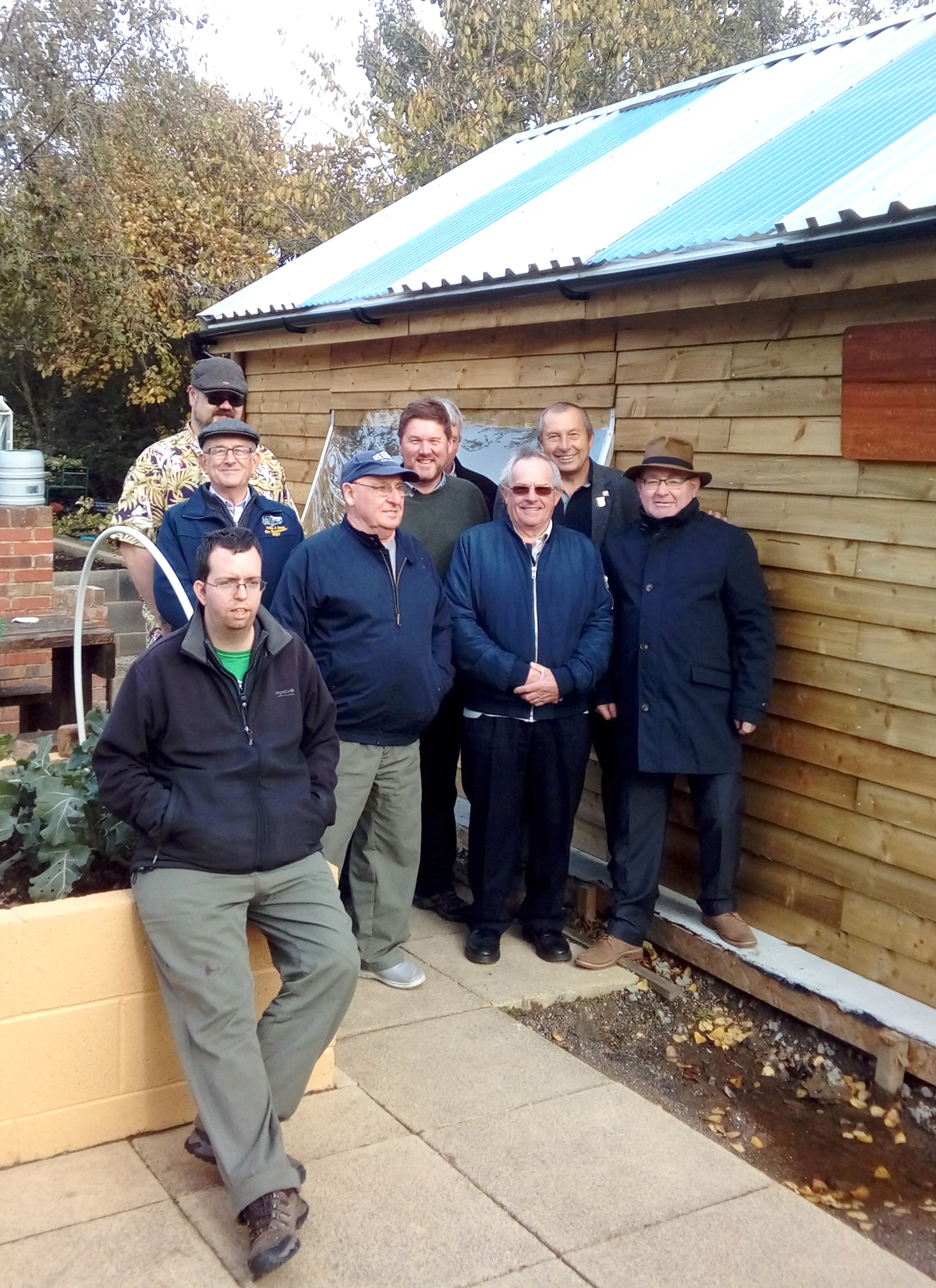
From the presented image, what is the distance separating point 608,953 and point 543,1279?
184 cm

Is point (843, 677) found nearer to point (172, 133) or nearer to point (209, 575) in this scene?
point (209, 575)

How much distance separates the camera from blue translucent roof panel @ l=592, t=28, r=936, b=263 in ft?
14.2

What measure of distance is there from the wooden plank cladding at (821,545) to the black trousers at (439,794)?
954mm

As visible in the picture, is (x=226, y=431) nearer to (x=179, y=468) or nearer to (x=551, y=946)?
(x=179, y=468)

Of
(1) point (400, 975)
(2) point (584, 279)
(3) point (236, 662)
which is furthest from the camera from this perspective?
(2) point (584, 279)

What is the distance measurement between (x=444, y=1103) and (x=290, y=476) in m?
5.26

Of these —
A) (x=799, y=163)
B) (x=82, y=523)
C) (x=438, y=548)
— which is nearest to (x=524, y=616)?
(x=438, y=548)

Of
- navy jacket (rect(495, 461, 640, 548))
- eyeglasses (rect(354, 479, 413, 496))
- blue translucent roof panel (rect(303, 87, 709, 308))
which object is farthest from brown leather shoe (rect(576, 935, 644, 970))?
blue translucent roof panel (rect(303, 87, 709, 308))

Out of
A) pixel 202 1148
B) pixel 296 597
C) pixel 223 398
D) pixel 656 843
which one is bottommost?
pixel 202 1148

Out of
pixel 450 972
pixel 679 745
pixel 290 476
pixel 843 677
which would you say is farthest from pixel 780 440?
pixel 290 476

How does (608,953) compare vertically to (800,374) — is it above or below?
below

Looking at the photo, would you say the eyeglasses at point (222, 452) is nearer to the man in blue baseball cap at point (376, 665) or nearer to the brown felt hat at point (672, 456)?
the man in blue baseball cap at point (376, 665)

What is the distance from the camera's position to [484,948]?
4410 mm

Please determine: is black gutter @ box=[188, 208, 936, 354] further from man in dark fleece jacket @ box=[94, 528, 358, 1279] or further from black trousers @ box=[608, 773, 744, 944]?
man in dark fleece jacket @ box=[94, 528, 358, 1279]
